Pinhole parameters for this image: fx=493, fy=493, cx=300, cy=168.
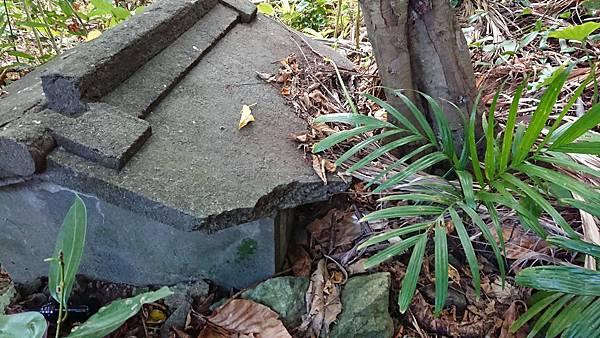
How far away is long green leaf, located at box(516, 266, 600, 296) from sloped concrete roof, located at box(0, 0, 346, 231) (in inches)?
23.8

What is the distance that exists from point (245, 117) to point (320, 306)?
0.71 m

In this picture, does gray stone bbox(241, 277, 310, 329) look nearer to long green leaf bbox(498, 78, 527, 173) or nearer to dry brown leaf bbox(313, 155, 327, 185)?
dry brown leaf bbox(313, 155, 327, 185)

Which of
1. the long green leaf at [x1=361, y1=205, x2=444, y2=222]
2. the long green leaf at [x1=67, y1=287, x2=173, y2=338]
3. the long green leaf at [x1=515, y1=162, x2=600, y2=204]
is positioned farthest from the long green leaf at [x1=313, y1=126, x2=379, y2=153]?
the long green leaf at [x1=67, y1=287, x2=173, y2=338]

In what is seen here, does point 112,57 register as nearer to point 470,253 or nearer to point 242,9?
point 242,9

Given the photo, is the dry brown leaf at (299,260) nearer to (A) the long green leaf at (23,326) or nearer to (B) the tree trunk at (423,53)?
(B) the tree trunk at (423,53)

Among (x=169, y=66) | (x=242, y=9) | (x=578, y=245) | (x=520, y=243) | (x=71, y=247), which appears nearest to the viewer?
(x=71, y=247)

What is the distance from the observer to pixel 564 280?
4.10 feet

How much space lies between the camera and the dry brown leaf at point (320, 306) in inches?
63.0

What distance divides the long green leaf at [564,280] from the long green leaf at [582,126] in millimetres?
355

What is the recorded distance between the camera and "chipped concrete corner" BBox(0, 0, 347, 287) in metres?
1.45

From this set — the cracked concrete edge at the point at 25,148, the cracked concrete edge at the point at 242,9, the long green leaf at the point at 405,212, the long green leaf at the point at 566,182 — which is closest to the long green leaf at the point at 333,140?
the long green leaf at the point at 405,212

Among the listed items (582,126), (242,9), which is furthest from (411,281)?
(242,9)

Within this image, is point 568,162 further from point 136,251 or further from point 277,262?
point 136,251

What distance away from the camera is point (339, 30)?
131 inches
